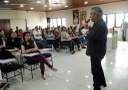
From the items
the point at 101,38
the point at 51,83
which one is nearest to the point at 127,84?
the point at 101,38

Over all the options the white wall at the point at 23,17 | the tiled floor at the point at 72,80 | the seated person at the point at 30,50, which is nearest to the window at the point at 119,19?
the tiled floor at the point at 72,80

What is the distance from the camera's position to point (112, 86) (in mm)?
2785

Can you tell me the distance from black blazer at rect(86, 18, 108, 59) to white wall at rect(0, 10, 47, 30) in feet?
31.4

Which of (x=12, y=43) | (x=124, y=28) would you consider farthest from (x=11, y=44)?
(x=124, y=28)

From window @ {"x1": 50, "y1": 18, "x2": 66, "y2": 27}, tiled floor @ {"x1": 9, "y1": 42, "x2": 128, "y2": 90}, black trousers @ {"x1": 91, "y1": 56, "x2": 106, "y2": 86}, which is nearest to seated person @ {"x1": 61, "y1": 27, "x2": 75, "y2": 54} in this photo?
tiled floor @ {"x1": 9, "y1": 42, "x2": 128, "y2": 90}

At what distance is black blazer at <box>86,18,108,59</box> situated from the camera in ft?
7.72

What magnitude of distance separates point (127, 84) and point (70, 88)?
1.18 meters

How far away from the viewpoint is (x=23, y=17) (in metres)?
11.6

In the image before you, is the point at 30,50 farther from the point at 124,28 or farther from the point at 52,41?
the point at 124,28

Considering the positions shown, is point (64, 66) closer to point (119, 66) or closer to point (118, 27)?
point (119, 66)

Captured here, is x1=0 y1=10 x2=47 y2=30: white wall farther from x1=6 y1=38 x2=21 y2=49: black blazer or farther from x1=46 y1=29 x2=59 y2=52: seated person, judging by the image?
x1=6 y1=38 x2=21 y2=49: black blazer

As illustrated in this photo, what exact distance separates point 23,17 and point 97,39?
33.7 feet

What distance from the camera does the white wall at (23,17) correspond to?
10.7m

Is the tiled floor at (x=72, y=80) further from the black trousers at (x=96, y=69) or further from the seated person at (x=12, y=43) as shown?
the seated person at (x=12, y=43)
